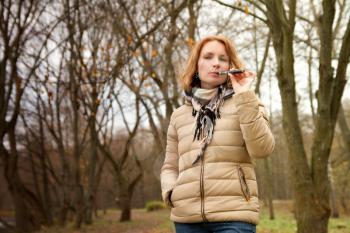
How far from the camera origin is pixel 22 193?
15.1 m

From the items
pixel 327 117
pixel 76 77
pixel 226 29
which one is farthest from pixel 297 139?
pixel 76 77

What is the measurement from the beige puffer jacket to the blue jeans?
0.09 feet

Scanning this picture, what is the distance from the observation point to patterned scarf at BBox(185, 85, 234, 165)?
2250 mm

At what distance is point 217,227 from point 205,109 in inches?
24.1

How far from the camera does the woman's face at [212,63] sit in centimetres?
243

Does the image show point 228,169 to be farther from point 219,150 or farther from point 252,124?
point 252,124

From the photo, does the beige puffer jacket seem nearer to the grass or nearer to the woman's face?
the woman's face

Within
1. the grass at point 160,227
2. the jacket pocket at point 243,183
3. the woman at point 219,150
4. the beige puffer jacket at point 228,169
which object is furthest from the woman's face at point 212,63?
the grass at point 160,227

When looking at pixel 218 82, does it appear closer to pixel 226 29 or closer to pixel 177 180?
pixel 177 180

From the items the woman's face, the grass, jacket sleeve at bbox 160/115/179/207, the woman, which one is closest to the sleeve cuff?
the woman

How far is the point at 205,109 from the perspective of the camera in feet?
7.66

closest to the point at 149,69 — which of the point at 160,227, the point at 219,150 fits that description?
the point at 160,227

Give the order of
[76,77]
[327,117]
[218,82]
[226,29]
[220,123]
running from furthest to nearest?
[76,77], [226,29], [327,117], [218,82], [220,123]

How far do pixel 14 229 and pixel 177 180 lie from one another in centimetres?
1448
